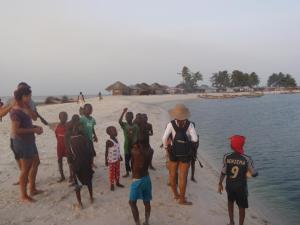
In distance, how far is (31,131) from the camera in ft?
21.9

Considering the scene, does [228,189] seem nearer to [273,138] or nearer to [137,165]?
[137,165]

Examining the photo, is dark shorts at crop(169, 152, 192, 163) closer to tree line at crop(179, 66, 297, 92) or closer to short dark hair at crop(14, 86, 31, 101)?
short dark hair at crop(14, 86, 31, 101)

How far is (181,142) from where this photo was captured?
257 inches

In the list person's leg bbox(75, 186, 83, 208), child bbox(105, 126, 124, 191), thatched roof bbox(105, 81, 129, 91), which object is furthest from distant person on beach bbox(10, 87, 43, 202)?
thatched roof bbox(105, 81, 129, 91)

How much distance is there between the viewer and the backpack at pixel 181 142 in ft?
21.4

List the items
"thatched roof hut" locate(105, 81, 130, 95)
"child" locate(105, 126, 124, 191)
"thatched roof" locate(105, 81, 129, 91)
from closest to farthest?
"child" locate(105, 126, 124, 191), "thatched roof hut" locate(105, 81, 130, 95), "thatched roof" locate(105, 81, 129, 91)

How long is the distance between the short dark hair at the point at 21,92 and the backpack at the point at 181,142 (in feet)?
9.47

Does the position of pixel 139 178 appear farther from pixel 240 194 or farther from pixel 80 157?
pixel 240 194

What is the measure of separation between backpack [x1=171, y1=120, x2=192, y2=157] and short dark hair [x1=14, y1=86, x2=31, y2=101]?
2.89 metres

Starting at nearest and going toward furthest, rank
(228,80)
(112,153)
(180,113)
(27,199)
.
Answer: (180,113), (27,199), (112,153), (228,80)

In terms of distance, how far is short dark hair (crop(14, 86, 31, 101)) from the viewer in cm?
661

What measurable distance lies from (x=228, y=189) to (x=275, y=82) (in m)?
175

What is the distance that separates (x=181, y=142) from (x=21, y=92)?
10.5 feet

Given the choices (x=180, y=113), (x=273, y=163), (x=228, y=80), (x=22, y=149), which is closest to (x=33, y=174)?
(x=22, y=149)
